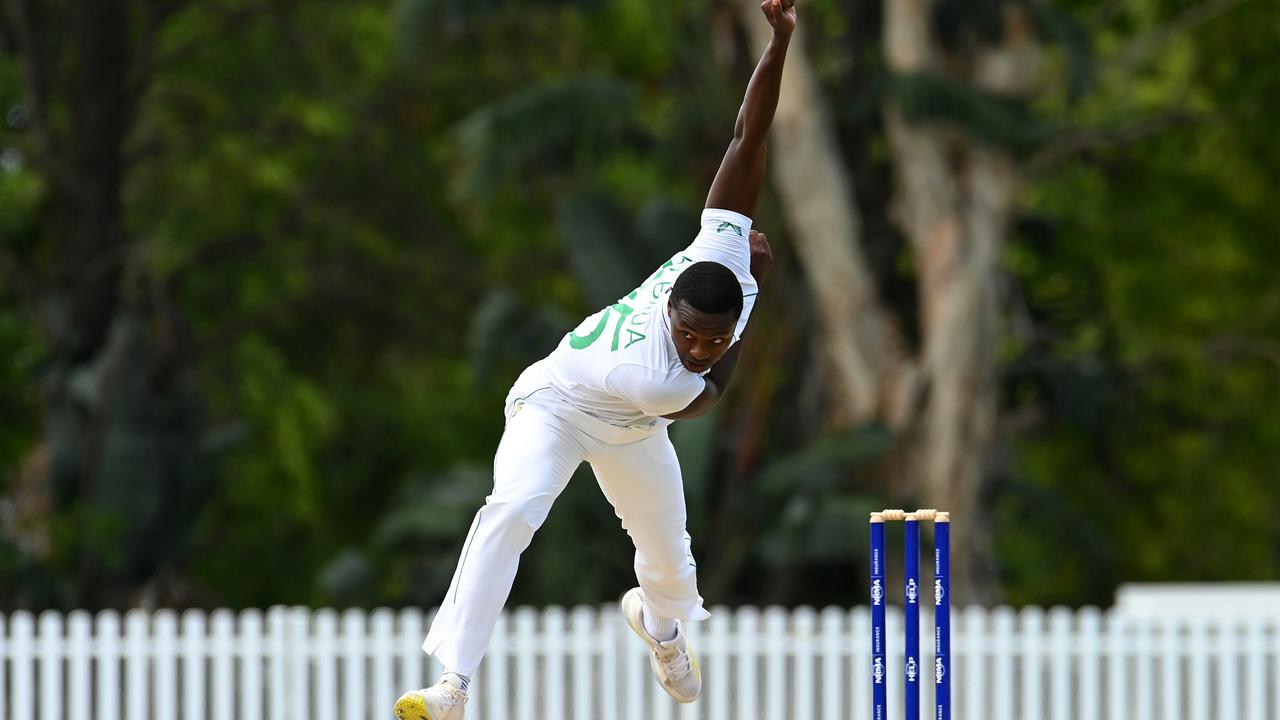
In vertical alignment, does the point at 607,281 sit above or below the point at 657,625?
above

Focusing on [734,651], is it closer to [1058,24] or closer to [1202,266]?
[1058,24]

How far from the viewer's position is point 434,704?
5.06m

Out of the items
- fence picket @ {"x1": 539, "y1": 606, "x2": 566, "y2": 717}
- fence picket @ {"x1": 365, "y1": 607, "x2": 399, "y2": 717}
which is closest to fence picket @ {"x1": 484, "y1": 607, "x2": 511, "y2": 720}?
fence picket @ {"x1": 539, "y1": 606, "x2": 566, "y2": 717}

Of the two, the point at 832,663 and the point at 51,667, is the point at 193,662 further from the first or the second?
the point at 832,663

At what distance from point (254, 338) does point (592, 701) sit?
861cm

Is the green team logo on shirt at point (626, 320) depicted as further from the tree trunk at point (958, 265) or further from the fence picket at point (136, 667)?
the tree trunk at point (958, 265)

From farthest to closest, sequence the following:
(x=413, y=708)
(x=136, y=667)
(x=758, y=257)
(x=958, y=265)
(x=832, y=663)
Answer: (x=958, y=265) < (x=832, y=663) < (x=136, y=667) < (x=758, y=257) < (x=413, y=708)

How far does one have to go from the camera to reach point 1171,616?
10461 millimetres

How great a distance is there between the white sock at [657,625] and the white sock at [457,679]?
0.89 meters

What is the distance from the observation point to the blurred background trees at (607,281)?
44.5 feet

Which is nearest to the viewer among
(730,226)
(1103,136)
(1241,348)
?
(730,226)

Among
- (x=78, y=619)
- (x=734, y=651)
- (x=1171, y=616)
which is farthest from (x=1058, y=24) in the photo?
(x=78, y=619)

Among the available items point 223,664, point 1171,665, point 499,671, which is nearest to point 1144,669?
point 1171,665

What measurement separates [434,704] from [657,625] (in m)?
1.15
